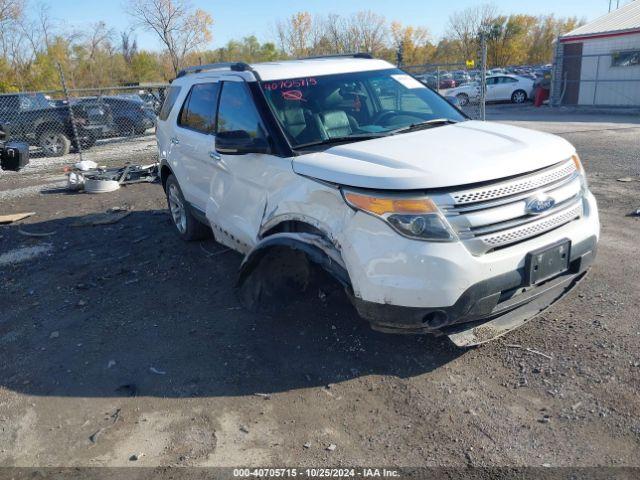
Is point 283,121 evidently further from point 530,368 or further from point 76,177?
point 76,177

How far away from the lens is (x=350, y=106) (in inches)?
167

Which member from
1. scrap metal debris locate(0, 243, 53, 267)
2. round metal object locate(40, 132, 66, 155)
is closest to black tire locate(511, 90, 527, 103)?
round metal object locate(40, 132, 66, 155)

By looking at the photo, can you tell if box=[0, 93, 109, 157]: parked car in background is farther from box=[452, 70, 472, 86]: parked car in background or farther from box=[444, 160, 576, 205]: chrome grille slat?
box=[452, 70, 472, 86]: parked car in background

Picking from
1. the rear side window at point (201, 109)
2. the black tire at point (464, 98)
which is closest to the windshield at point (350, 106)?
the rear side window at point (201, 109)

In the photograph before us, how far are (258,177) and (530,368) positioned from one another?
2307mm

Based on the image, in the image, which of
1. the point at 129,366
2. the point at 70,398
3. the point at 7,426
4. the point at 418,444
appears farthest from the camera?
the point at 129,366

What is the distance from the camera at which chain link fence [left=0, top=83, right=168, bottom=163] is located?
559 inches

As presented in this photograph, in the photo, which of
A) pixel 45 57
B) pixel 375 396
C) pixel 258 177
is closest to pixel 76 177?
pixel 258 177

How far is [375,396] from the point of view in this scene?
129 inches

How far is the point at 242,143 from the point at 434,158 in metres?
1.38

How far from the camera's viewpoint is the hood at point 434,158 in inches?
117

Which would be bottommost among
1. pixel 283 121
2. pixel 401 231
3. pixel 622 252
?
pixel 622 252

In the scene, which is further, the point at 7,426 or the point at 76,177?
the point at 76,177

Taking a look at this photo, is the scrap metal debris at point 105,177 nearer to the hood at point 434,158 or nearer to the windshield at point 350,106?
the windshield at point 350,106
